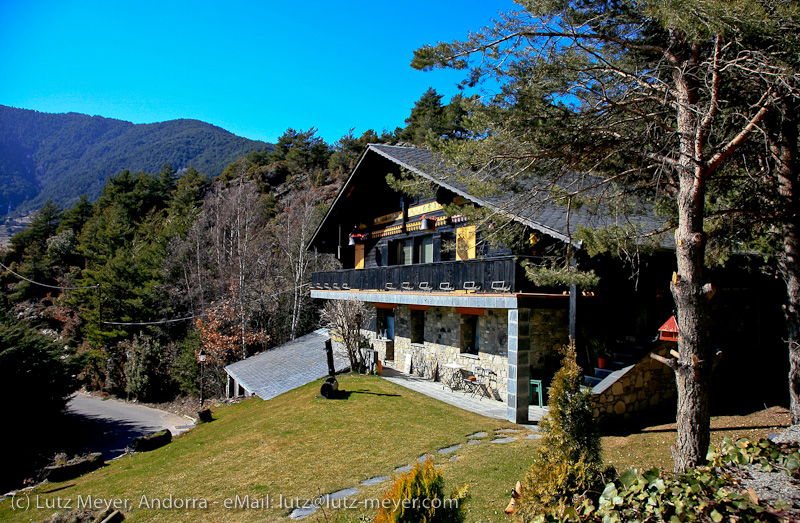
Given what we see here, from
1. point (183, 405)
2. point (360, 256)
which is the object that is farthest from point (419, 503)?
point (183, 405)

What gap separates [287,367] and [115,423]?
1048cm

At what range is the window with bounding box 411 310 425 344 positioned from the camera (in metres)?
17.9

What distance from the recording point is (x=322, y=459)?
8844 mm

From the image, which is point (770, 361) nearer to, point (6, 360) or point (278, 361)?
point (278, 361)

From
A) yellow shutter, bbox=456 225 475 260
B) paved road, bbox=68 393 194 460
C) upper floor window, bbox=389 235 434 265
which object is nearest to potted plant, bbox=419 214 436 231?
yellow shutter, bbox=456 225 475 260

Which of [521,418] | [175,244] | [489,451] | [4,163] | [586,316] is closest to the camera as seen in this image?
[489,451]

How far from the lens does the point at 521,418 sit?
10969 millimetres

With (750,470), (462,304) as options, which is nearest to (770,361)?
(462,304)

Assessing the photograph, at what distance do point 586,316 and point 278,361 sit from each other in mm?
14222

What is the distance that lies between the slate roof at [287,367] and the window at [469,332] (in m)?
4.81

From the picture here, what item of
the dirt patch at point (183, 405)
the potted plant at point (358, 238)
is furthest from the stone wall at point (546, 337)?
the dirt patch at point (183, 405)

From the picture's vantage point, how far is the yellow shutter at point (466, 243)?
14702 mm

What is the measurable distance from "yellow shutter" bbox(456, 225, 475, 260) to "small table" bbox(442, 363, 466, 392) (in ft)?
12.0

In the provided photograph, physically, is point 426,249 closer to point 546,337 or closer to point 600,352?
point 546,337
